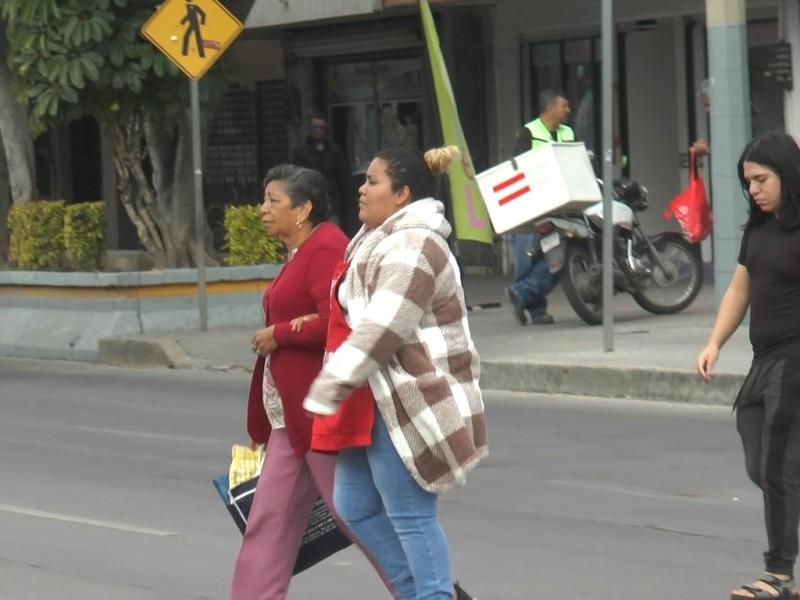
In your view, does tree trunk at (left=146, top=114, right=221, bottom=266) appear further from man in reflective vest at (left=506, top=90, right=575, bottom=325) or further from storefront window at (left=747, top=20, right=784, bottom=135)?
storefront window at (left=747, top=20, right=784, bottom=135)

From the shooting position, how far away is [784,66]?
18.3 meters

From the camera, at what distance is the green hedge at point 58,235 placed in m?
17.4

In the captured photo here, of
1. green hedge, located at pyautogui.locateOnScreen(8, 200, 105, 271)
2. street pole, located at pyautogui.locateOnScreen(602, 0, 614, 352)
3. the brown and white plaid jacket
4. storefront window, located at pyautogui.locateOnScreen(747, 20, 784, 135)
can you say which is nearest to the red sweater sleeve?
the brown and white plaid jacket

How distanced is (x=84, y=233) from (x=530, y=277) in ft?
15.7

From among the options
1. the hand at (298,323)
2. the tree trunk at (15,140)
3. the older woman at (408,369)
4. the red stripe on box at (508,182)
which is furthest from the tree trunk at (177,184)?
the older woman at (408,369)

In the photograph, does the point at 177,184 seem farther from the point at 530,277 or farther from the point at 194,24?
the point at 530,277

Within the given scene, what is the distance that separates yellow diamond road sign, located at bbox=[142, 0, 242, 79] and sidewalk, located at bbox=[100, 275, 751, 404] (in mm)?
2411

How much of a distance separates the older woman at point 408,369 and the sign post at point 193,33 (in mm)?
10507

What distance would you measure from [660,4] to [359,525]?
14.9m

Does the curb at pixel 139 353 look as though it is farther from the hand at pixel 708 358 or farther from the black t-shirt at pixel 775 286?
the black t-shirt at pixel 775 286

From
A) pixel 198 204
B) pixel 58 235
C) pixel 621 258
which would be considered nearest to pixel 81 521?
pixel 621 258

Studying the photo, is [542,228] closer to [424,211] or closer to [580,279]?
[580,279]

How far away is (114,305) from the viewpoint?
54.5 ft

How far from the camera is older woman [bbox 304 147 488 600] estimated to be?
17.0ft
